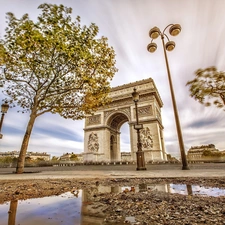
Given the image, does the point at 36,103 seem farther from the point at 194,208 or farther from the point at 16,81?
the point at 194,208

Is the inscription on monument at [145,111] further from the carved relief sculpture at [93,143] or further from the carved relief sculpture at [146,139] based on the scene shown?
the carved relief sculpture at [93,143]

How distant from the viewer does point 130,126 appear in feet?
79.2

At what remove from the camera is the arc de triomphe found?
2139 centimetres

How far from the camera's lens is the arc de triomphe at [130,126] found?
21.4 meters

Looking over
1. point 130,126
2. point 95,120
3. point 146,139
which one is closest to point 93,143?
point 95,120

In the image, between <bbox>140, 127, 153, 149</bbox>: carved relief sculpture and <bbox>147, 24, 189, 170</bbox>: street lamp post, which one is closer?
<bbox>147, 24, 189, 170</bbox>: street lamp post

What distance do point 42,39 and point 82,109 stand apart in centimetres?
437

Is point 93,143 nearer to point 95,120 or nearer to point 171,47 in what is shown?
point 95,120

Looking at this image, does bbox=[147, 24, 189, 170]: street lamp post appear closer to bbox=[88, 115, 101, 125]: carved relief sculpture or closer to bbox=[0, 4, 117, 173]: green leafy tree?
bbox=[0, 4, 117, 173]: green leafy tree

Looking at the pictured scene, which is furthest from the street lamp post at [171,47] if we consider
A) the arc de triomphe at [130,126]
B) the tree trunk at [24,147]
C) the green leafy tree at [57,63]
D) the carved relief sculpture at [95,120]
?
the carved relief sculpture at [95,120]

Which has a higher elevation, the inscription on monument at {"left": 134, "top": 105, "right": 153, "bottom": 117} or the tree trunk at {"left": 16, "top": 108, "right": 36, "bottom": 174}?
the inscription on monument at {"left": 134, "top": 105, "right": 153, "bottom": 117}

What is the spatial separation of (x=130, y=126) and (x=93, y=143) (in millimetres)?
7079

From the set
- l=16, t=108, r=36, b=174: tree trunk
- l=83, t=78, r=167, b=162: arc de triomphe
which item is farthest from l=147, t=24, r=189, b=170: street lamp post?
l=83, t=78, r=167, b=162: arc de triomphe

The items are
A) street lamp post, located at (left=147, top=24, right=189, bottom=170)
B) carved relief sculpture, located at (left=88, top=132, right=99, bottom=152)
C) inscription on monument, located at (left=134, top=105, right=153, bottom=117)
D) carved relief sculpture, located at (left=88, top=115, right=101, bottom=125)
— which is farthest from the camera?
carved relief sculpture, located at (left=88, top=115, right=101, bottom=125)
